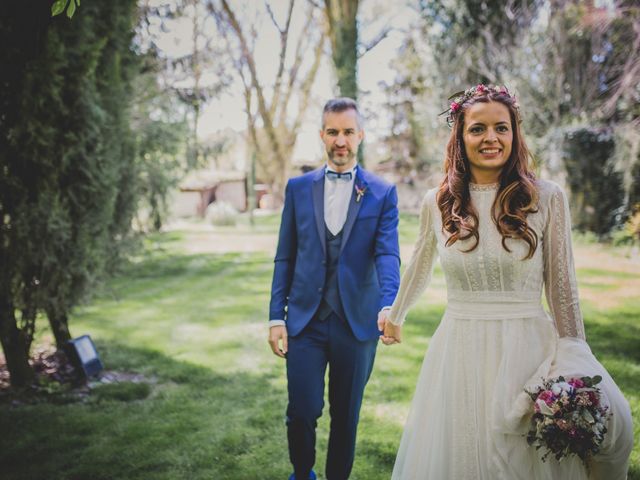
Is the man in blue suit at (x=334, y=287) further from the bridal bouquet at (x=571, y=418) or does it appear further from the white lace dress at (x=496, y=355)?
the bridal bouquet at (x=571, y=418)

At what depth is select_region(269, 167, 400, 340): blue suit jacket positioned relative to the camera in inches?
122

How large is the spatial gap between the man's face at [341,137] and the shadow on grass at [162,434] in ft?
7.03

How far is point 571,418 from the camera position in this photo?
72.8 inches

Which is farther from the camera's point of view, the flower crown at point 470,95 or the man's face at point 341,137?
the man's face at point 341,137

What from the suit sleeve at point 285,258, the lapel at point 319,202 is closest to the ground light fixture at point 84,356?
the suit sleeve at point 285,258

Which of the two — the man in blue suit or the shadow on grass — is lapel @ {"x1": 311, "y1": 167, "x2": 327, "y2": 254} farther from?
the shadow on grass

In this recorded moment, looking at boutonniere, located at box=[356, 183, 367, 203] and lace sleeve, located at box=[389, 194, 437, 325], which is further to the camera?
boutonniere, located at box=[356, 183, 367, 203]

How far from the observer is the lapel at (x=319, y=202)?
3.18 m

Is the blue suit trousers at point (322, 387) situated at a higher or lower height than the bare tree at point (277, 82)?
lower

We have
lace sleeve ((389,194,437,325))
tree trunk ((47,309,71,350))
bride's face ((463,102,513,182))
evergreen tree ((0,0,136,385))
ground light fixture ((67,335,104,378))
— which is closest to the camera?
bride's face ((463,102,513,182))

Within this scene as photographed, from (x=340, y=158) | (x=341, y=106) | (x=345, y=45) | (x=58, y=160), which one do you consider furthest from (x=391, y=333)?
(x=345, y=45)

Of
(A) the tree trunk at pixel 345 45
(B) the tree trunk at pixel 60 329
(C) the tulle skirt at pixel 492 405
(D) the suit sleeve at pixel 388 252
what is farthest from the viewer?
(A) the tree trunk at pixel 345 45

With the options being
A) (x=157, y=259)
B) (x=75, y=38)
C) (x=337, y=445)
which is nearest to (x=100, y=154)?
(x=75, y=38)

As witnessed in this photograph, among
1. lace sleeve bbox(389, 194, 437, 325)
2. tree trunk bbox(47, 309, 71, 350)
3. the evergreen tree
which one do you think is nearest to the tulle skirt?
lace sleeve bbox(389, 194, 437, 325)
